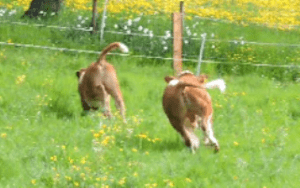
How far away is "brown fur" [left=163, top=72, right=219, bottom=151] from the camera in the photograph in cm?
956

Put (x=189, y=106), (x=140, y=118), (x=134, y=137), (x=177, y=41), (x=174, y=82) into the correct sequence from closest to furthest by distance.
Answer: (x=189, y=106) < (x=174, y=82) < (x=134, y=137) < (x=140, y=118) < (x=177, y=41)

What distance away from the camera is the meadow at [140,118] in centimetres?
853

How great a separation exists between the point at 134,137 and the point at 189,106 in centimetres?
89

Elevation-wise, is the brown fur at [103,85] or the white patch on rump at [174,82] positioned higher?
the white patch on rump at [174,82]

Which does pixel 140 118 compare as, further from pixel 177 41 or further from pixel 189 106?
pixel 177 41

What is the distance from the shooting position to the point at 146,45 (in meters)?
16.3

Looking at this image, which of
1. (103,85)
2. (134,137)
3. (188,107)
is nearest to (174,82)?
(188,107)

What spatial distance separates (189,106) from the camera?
9602 mm

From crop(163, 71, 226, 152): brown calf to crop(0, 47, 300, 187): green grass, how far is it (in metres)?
0.19

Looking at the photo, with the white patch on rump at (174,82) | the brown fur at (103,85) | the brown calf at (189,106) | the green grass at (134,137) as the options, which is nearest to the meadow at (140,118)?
the green grass at (134,137)

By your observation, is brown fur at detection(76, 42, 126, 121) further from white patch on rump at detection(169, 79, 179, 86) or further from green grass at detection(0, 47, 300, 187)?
Answer: white patch on rump at detection(169, 79, 179, 86)

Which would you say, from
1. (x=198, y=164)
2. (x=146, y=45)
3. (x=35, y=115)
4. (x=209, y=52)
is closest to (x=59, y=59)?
(x=146, y=45)

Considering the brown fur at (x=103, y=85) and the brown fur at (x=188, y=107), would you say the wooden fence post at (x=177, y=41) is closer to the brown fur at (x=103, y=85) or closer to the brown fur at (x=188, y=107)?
the brown fur at (x=103, y=85)

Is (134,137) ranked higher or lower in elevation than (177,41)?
higher
